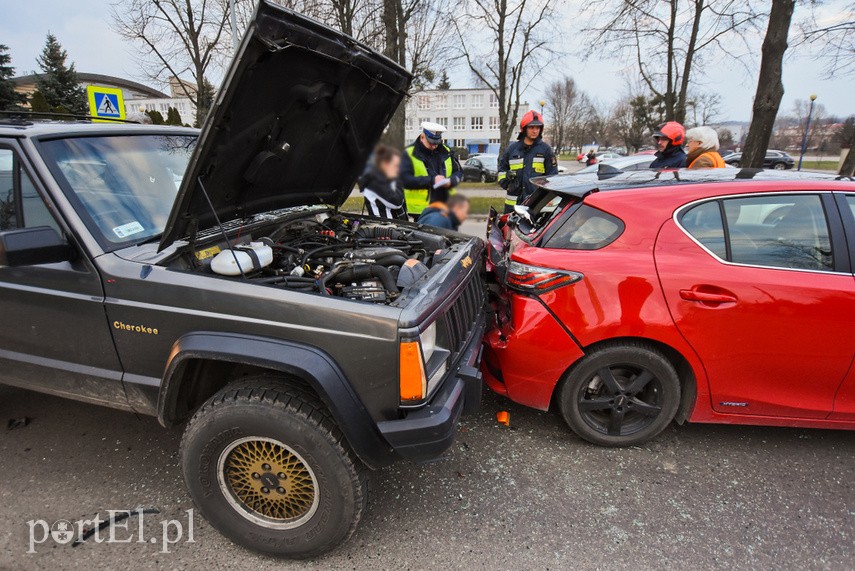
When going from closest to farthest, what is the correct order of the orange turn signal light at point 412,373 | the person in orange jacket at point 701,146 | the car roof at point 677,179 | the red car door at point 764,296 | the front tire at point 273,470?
the orange turn signal light at point 412,373 < the front tire at point 273,470 < the red car door at point 764,296 < the car roof at point 677,179 < the person in orange jacket at point 701,146

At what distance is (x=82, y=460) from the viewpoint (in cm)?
284

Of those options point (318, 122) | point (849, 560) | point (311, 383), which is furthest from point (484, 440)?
point (318, 122)

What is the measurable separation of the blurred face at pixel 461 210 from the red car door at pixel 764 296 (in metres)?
1.30

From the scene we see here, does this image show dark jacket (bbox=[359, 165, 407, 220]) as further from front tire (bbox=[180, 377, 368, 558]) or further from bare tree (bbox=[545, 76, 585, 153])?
bare tree (bbox=[545, 76, 585, 153])

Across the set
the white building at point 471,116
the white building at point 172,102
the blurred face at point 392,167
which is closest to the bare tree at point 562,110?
the white building at point 471,116

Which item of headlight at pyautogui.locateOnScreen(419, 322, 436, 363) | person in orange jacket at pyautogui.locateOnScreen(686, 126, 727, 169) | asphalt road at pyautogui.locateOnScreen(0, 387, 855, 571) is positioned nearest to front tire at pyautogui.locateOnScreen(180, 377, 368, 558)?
asphalt road at pyautogui.locateOnScreen(0, 387, 855, 571)

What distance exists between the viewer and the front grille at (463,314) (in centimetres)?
233

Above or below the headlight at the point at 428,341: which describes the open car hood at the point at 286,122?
above

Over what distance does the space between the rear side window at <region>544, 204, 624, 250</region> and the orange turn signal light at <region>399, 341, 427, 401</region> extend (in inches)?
51.6

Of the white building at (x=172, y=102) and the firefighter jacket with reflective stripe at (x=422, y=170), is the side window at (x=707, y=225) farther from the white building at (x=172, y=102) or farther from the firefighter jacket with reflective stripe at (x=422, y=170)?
the white building at (x=172, y=102)

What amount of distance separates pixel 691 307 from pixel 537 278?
0.84 m

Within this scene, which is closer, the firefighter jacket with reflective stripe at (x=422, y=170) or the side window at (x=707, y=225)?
the side window at (x=707, y=225)

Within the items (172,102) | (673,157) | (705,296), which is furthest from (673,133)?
(172,102)

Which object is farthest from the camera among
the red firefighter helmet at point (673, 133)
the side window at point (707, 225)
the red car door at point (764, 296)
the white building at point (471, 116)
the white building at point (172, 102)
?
the white building at point (471, 116)
